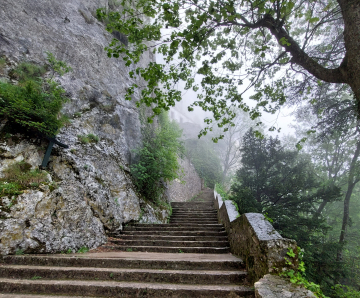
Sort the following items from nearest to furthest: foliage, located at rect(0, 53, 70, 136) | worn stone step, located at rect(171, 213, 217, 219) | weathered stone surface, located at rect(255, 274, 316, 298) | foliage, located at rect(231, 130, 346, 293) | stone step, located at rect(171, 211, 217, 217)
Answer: weathered stone surface, located at rect(255, 274, 316, 298) → foliage, located at rect(0, 53, 70, 136) → foliage, located at rect(231, 130, 346, 293) → worn stone step, located at rect(171, 213, 217, 219) → stone step, located at rect(171, 211, 217, 217)

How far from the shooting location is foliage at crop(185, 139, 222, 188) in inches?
830

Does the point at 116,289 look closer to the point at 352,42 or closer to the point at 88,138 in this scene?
the point at 88,138

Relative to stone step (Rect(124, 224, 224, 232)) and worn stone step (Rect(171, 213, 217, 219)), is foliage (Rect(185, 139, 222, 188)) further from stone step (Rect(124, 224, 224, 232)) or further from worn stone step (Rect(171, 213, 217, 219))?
stone step (Rect(124, 224, 224, 232))

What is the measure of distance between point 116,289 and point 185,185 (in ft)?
41.6

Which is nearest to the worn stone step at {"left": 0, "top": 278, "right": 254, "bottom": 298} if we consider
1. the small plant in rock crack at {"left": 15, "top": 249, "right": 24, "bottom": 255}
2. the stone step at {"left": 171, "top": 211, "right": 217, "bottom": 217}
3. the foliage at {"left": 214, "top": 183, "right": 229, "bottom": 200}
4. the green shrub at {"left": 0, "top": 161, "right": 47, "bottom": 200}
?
the small plant in rock crack at {"left": 15, "top": 249, "right": 24, "bottom": 255}

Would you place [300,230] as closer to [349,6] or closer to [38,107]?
[349,6]

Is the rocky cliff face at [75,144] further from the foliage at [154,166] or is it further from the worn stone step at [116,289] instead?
the worn stone step at [116,289]

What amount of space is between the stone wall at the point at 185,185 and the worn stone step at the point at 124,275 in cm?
766

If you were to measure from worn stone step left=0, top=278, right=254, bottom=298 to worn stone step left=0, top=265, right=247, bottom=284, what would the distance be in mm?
171

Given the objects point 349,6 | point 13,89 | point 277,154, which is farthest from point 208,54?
point 277,154

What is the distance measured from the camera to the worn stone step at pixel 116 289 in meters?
2.56

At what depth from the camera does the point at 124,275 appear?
2930 mm

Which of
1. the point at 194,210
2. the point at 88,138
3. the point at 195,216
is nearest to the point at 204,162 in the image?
the point at 194,210

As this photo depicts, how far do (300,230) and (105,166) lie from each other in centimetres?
800
